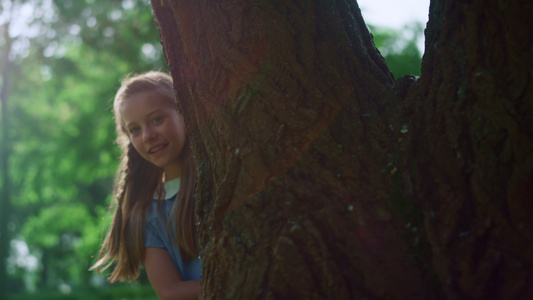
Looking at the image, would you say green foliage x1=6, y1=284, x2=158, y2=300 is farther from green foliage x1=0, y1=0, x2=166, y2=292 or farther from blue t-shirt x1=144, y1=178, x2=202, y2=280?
blue t-shirt x1=144, y1=178, x2=202, y2=280

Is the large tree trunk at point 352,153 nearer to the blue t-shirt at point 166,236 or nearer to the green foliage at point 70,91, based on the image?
the blue t-shirt at point 166,236

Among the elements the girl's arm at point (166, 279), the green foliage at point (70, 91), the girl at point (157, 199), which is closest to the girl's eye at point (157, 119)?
the girl at point (157, 199)

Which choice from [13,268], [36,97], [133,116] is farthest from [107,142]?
[13,268]

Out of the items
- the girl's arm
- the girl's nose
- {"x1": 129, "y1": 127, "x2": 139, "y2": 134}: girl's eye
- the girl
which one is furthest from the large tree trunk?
{"x1": 129, "y1": 127, "x2": 139, "y2": 134}: girl's eye

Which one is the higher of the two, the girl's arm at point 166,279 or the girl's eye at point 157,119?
the girl's eye at point 157,119

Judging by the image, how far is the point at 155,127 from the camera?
3.21 meters

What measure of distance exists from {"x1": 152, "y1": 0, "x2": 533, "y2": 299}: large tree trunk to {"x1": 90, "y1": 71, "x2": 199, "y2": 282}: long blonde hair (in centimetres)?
114

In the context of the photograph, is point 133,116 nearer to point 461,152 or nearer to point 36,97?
point 461,152

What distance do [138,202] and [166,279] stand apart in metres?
0.74

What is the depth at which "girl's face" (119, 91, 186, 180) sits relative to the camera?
319 centimetres

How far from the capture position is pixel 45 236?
2322cm

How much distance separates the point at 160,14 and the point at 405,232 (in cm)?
131

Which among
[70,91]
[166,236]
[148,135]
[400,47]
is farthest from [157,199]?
[70,91]

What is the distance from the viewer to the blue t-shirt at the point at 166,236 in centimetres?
299
